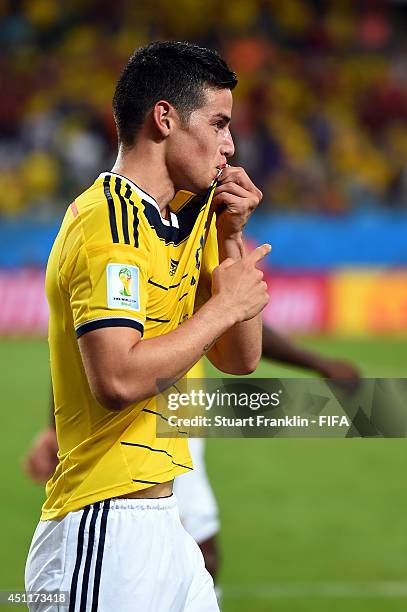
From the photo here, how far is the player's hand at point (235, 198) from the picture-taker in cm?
303

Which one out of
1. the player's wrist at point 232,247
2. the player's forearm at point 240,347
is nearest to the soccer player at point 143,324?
the player's wrist at point 232,247

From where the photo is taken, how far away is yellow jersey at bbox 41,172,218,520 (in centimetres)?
262

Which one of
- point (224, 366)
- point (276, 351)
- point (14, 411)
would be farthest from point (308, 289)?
point (224, 366)

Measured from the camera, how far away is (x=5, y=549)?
670cm

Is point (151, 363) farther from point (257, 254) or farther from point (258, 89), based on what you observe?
point (258, 89)

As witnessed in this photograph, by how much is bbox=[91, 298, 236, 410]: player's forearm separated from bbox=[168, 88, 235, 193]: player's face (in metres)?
0.41

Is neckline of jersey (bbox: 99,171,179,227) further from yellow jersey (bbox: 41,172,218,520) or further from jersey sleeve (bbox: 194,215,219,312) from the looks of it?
jersey sleeve (bbox: 194,215,219,312)

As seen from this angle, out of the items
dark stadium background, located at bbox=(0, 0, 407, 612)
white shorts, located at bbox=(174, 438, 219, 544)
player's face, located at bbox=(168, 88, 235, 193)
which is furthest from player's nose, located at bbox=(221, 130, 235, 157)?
white shorts, located at bbox=(174, 438, 219, 544)

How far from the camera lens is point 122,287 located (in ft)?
8.53

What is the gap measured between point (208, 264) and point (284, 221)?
40.3 feet

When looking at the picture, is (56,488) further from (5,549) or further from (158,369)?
(5,549)

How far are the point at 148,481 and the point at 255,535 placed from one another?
446 cm

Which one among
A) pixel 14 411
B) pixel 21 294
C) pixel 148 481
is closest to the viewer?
pixel 148 481

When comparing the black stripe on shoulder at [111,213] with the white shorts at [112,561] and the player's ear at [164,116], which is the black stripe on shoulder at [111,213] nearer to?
the player's ear at [164,116]
